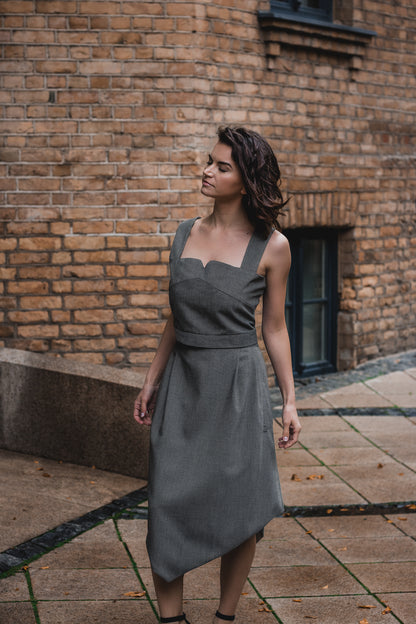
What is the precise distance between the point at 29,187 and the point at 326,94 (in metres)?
3.14

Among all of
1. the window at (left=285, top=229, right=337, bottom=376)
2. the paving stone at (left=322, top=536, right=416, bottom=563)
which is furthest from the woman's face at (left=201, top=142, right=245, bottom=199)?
the window at (left=285, top=229, right=337, bottom=376)

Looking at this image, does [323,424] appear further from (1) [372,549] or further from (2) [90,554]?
(2) [90,554]

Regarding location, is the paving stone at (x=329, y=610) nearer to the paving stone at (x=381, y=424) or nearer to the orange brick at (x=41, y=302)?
the paving stone at (x=381, y=424)

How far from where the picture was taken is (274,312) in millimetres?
2945

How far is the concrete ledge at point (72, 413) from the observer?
5.06m

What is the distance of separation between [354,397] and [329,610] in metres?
4.18

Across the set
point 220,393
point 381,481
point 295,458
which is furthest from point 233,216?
point 295,458

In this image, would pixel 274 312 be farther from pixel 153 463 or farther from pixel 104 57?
pixel 104 57

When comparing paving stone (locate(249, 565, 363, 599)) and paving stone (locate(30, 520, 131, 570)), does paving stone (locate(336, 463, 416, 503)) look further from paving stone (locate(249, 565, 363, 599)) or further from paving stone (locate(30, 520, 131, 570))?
paving stone (locate(30, 520, 131, 570))

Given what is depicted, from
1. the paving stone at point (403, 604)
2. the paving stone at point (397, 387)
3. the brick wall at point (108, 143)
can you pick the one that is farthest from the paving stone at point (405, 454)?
the brick wall at point (108, 143)

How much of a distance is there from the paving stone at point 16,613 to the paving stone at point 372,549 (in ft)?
4.88

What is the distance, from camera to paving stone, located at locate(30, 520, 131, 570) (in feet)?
12.4

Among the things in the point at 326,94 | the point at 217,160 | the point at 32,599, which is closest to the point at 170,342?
the point at 217,160

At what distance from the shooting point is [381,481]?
17.0 feet
